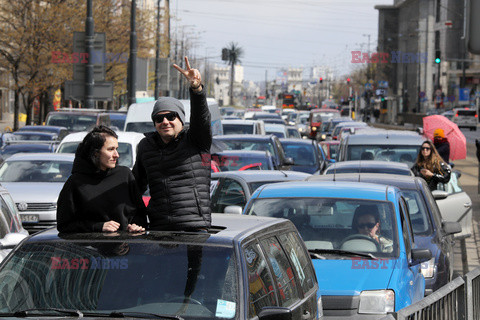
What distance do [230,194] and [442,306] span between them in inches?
291

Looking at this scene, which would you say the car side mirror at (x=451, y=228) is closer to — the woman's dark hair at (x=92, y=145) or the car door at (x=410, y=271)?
the car door at (x=410, y=271)

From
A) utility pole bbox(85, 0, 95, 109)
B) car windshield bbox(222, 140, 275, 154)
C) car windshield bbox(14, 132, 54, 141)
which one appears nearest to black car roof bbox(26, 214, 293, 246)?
car windshield bbox(222, 140, 275, 154)

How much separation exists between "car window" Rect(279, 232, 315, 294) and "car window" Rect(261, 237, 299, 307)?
14 cm

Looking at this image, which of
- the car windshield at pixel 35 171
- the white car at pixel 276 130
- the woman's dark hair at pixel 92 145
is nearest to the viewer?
the woman's dark hair at pixel 92 145

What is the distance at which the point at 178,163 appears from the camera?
258 inches

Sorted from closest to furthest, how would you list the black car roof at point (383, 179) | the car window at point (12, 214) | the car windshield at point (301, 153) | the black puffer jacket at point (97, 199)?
1. the black puffer jacket at point (97, 199)
2. the car window at point (12, 214)
3. the black car roof at point (383, 179)
4. the car windshield at point (301, 153)

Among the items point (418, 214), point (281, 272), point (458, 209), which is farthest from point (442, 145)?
point (281, 272)

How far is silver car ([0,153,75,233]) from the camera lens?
15055mm

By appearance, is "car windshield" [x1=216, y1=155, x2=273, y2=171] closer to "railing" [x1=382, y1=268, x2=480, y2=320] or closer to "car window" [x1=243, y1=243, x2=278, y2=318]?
"railing" [x1=382, y1=268, x2=480, y2=320]

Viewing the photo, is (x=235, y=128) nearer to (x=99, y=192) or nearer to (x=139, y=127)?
(x=139, y=127)

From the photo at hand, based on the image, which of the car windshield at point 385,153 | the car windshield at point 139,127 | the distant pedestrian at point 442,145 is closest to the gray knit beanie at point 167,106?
the car windshield at point 385,153

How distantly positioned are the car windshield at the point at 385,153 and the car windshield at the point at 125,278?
1290cm

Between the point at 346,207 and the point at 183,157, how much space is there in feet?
10.5

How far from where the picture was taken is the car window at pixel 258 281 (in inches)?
212
